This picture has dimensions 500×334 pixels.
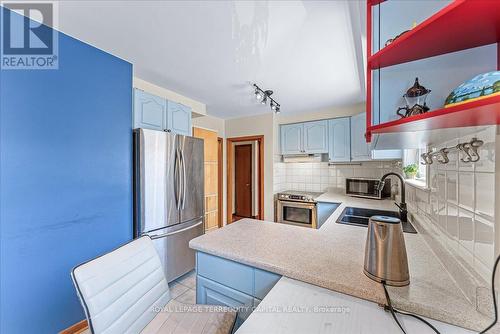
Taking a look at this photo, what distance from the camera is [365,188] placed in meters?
2.95

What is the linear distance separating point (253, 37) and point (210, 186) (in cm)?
253

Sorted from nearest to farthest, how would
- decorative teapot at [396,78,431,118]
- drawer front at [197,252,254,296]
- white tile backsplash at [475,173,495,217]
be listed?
white tile backsplash at [475,173,495,217] → decorative teapot at [396,78,431,118] → drawer front at [197,252,254,296]

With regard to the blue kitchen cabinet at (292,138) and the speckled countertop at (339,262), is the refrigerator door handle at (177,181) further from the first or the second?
the blue kitchen cabinet at (292,138)

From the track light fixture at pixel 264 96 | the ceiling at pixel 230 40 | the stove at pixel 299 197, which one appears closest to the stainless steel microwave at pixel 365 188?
the stove at pixel 299 197

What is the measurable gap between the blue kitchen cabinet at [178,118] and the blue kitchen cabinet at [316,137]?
79.2 inches

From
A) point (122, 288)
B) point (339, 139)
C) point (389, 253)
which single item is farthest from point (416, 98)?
point (339, 139)

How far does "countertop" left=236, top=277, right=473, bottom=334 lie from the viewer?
0.62m

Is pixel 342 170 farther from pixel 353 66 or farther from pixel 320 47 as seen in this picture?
pixel 320 47

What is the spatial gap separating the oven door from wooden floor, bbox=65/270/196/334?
169cm

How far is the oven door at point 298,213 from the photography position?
9.99 ft

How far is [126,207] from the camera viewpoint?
1897mm

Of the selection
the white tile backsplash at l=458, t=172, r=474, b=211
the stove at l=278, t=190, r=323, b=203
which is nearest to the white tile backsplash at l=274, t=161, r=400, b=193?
the stove at l=278, t=190, r=323, b=203

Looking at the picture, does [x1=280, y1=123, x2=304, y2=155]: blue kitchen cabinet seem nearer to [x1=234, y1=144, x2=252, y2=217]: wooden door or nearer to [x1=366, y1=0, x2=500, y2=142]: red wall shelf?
[x1=234, y1=144, x2=252, y2=217]: wooden door

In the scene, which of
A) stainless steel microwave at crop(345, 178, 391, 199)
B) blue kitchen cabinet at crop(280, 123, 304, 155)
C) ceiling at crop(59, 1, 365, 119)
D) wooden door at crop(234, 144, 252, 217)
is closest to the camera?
ceiling at crop(59, 1, 365, 119)
